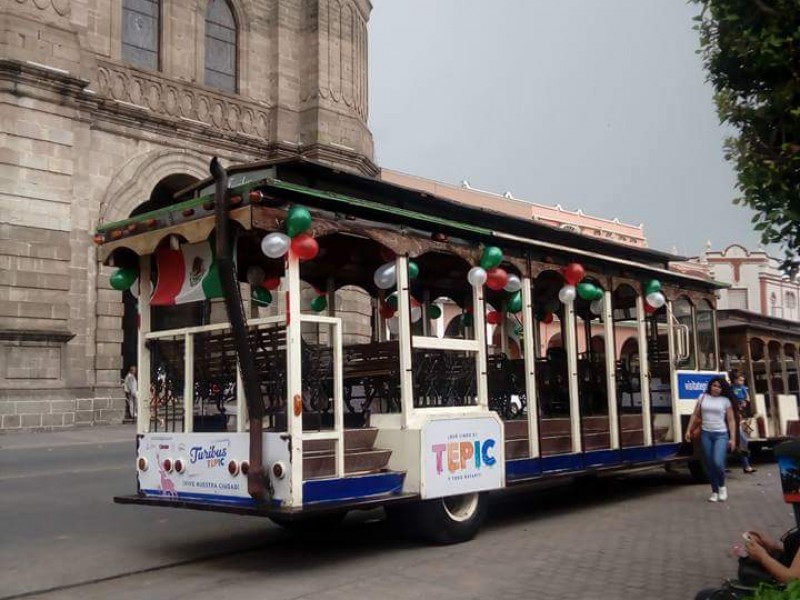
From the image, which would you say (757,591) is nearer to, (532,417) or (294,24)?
(532,417)

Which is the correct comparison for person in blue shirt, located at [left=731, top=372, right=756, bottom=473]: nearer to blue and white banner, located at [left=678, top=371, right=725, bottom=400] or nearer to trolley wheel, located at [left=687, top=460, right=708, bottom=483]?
trolley wheel, located at [left=687, top=460, right=708, bottom=483]

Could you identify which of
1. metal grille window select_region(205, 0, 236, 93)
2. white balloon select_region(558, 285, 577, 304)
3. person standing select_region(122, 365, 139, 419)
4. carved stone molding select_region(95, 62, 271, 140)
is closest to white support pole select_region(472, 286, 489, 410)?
white balloon select_region(558, 285, 577, 304)

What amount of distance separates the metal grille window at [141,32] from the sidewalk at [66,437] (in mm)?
9995

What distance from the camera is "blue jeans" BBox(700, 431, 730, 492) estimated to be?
35.0 ft

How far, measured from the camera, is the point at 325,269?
32.0 ft

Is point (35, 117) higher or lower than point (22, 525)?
higher

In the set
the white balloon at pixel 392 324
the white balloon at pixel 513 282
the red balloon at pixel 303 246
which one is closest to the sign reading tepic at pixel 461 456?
the white balloon at pixel 513 282

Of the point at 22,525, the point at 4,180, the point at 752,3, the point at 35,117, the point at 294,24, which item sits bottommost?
the point at 22,525

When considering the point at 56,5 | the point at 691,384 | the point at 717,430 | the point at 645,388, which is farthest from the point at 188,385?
the point at 56,5

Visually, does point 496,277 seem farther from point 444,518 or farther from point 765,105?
point 765,105

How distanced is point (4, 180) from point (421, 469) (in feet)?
52.7

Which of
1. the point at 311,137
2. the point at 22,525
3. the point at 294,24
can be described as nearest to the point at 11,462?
the point at 22,525

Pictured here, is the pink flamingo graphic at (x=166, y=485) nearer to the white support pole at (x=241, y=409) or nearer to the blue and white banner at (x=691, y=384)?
the white support pole at (x=241, y=409)

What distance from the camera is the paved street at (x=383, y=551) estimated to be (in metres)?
6.54
